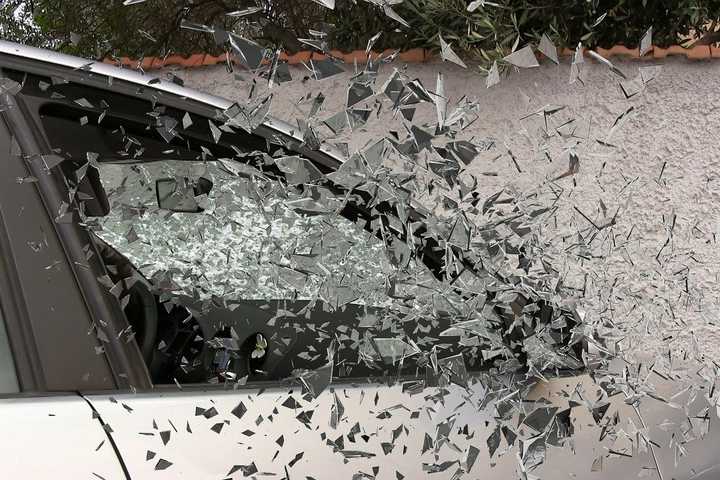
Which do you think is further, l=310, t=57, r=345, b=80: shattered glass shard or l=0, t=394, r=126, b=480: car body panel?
l=310, t=57, r=345, b=80: shattered glass shard

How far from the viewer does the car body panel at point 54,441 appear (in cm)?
113

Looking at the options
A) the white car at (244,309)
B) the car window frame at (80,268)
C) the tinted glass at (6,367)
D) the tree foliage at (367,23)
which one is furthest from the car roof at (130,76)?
the tree foliage at (367,23)

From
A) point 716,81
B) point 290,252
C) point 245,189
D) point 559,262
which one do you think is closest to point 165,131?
point 245,189

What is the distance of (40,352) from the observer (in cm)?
129

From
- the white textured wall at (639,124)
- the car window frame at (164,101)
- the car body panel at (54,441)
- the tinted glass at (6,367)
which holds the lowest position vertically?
the white textured wall at (639,124)

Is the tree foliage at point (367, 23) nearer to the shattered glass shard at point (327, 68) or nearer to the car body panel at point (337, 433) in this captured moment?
the shattered glass shard at point (327, 68)

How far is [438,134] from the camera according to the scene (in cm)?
176

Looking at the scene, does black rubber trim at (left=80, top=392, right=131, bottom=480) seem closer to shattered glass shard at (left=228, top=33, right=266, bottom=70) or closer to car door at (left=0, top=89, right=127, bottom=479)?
car door at (left=0, top=89, right=127, bottom=479)

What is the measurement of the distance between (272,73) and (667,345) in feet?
3.99

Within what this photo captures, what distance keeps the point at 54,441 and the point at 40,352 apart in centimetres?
16

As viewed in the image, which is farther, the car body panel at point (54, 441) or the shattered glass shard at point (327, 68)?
the shattered glass shard at point (327, 68)

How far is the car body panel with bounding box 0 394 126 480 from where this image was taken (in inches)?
44.7

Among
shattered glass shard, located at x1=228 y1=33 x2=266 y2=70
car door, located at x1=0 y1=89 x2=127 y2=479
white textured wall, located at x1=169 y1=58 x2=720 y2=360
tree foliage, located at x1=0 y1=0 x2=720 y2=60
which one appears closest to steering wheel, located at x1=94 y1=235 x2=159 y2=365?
car door, located at x1=0 y1=89 x2=127 y2=479

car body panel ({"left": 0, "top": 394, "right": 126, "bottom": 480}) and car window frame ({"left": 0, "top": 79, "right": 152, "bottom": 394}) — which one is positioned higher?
car window frame ({"left": 0, "top": 79, "right": 152, "bottom": 394})
